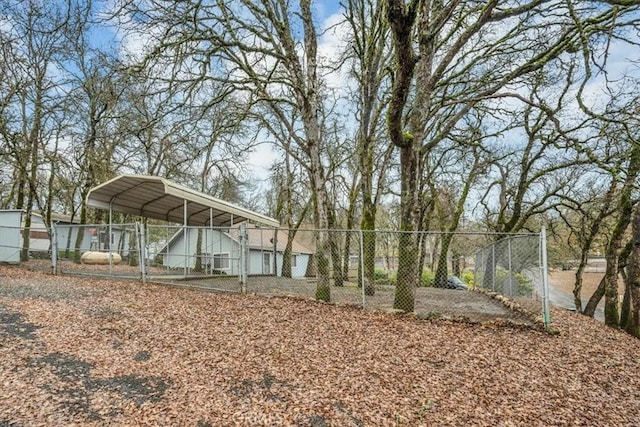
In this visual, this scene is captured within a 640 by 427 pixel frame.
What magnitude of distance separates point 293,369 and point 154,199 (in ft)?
33.1

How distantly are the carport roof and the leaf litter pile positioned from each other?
4.34 meters

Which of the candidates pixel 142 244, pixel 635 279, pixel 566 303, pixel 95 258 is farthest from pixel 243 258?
pixel 566 303

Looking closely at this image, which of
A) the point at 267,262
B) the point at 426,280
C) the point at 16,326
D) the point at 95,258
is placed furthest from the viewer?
the point at 267,262

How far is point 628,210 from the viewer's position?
905 centimetres

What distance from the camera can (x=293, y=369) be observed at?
13.9 ft

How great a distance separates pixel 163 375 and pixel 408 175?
16.8 ft

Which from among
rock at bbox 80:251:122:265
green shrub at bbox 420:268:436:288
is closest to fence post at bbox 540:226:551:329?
green shrub at bbox 420:268:436:288

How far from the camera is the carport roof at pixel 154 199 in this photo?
33.9 feet

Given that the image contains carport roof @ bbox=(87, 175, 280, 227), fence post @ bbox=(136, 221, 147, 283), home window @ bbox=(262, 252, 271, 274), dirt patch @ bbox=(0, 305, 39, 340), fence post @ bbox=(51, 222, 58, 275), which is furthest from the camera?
home window @ bbox=(262, 252, 271, 274)

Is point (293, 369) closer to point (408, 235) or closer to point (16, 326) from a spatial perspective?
point (408, 235)

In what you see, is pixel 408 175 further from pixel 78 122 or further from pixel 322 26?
pixel 78 122

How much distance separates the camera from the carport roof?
33.9 ft

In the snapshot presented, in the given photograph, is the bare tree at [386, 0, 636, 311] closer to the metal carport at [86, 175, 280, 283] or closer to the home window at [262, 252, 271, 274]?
the metal carport at [86, 175, 280, 283]

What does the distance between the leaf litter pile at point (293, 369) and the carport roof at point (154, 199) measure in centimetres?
434
